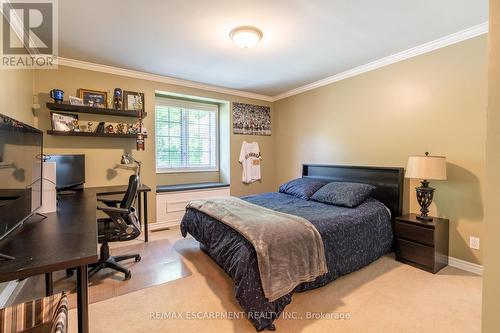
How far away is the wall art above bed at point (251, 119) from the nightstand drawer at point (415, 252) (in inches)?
124

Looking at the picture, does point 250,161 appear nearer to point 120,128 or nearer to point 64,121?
point 120,128

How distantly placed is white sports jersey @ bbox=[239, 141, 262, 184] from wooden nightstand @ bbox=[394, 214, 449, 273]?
2.73 metres

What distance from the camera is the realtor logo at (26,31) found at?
2.03 metres

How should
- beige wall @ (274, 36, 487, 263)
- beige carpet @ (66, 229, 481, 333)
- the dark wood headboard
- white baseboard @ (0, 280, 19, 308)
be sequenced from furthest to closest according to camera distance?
the dark wood headboard < beige wall @ (274, 36, 487, 263) < white baseboard @ (0, 280, 19, 308) < beige carpet @ (66, 229, 481, 333)

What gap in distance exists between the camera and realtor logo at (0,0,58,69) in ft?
6.64

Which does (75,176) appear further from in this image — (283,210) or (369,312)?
(369,312)

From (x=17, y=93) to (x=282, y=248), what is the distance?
299cm

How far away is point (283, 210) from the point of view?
268 centimetres

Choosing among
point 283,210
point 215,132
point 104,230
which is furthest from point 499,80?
point 215,132

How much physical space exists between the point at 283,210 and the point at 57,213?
2.06 meters

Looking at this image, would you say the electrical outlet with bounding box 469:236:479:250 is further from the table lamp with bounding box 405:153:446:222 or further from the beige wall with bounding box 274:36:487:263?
the table lamp with bounding box 405:153:446:222

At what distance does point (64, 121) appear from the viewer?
310cm

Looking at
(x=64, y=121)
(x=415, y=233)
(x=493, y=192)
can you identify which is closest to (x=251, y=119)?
(x=64, y=121)

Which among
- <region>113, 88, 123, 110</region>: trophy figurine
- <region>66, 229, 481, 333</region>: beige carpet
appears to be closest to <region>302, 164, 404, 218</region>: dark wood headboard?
→ <region>66, 229, 481, 333</region>: beige carpet
